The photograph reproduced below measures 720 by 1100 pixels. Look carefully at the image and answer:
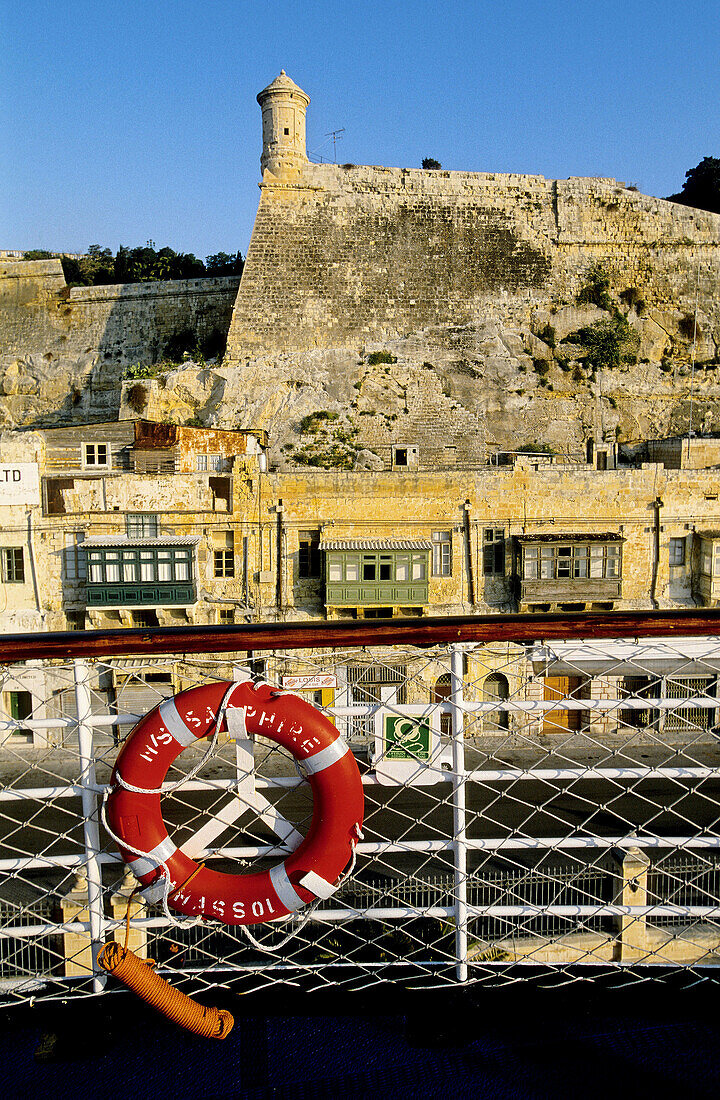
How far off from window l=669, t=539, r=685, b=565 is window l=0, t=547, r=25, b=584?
13.8 m

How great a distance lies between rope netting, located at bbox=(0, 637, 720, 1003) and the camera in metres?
2.56

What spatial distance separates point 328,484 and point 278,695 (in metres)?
12.8

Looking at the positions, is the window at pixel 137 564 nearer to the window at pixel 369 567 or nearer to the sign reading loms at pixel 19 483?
the sign reading loms at pixel 19 483

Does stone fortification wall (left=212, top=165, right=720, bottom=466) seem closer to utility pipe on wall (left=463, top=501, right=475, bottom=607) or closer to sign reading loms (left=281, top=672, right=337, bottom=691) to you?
utility pipe on wall (left=463, top=501, right=475, bottom=607)

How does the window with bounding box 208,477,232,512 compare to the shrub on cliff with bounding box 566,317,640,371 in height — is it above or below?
below

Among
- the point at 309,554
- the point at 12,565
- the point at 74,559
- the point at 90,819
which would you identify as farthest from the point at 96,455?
the point at 90,819

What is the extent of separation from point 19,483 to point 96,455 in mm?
1772

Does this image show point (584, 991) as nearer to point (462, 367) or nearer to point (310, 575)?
point (310, 575)

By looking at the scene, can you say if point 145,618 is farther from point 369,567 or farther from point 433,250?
point 433,250

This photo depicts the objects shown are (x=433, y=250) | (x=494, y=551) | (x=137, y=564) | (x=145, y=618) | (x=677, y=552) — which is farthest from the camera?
(x=433, y=250)

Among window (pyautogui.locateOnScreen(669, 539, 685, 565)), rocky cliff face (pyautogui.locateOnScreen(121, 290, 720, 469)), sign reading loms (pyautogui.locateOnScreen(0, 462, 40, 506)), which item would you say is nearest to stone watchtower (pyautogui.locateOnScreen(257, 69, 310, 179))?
rocky cliff face (pyautogui.locateOnScreen(121, 290, 720, 469))

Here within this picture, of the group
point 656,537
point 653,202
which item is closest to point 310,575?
point 656,537

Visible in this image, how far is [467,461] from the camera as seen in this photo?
23.8 m

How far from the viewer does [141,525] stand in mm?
15062
